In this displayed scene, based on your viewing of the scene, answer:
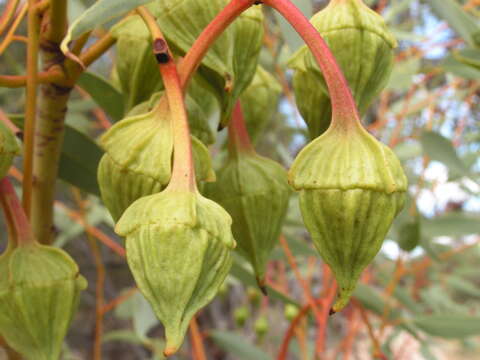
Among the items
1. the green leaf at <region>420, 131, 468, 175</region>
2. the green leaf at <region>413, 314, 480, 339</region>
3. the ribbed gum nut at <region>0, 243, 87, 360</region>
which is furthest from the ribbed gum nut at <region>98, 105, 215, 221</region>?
the green leaf at <region>413, 314, 480, 339</region>

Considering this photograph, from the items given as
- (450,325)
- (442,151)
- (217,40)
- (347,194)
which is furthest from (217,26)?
(450,325)

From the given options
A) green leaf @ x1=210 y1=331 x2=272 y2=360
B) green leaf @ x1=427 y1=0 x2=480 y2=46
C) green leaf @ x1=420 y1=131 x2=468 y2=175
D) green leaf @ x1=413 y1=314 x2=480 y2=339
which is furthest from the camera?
green leaf @ x1=210 y1=331 x2=272 y2=360

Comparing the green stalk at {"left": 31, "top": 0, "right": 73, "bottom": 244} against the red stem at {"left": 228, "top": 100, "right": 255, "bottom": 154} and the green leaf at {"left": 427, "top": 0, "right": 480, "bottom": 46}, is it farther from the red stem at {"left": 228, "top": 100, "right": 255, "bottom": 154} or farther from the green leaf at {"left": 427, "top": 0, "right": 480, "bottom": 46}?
the green leaf at {"left": 427, "top": 0, "right": 480, "bottom": 46}

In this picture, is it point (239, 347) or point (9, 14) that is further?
point (239, 347)

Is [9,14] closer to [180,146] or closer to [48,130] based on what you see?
[48,130]

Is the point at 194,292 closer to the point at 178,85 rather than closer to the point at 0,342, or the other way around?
the point at 178,85

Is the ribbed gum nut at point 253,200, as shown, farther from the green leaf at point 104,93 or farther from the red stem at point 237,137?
the green leaf at point 104,93
